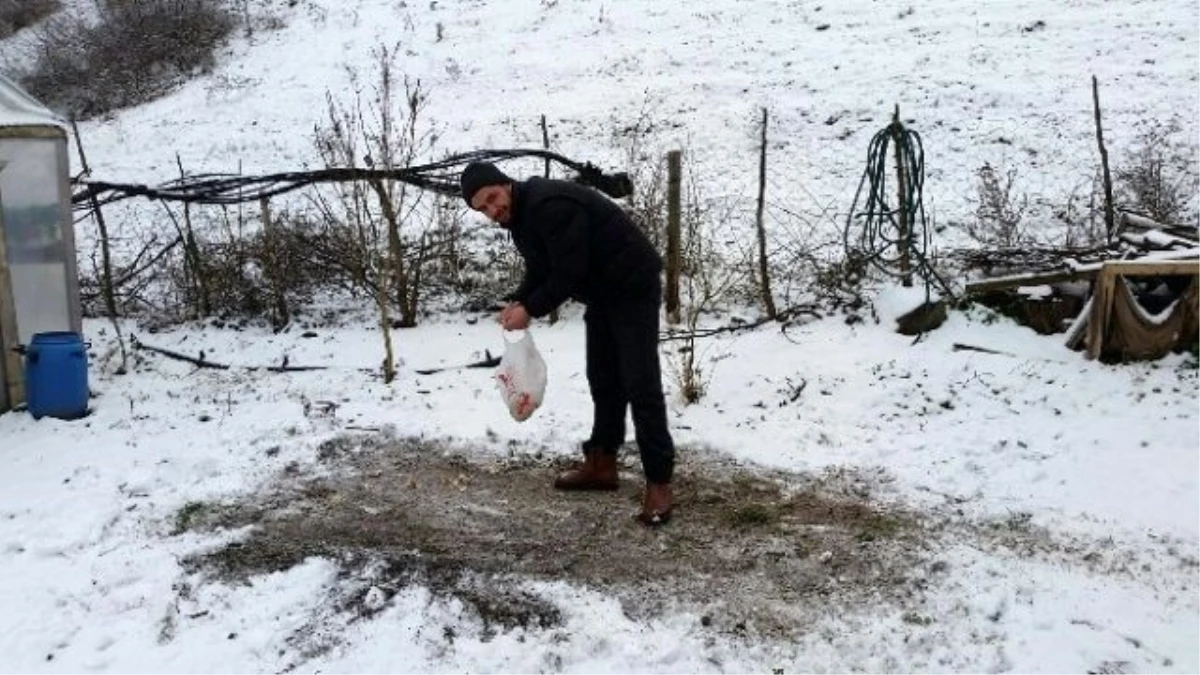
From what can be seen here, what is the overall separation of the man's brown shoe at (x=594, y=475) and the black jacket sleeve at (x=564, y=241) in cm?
112

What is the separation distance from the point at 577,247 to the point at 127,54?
18.8 meters

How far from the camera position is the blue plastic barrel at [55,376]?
19.4 ft

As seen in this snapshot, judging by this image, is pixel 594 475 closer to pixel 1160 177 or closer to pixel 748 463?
pixel 748 463

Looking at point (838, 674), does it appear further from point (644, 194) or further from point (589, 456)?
point (644, 194)

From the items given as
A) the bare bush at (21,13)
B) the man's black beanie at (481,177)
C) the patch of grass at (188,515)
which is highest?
the bare bush at (21,13)

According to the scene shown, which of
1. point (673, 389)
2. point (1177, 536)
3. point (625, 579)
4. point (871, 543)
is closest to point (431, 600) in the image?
point (625, 579)

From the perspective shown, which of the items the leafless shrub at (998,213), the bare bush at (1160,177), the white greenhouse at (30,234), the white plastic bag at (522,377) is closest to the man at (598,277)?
the white plastic bag at (522,377)

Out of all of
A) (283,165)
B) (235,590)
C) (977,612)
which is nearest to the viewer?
(977,612)

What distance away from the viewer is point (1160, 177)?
9383mm

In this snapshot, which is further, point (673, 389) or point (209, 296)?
point (209, 296)

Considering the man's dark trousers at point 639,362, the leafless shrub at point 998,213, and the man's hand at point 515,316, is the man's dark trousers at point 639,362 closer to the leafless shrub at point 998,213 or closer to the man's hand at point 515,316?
the man's hand at point 515,316

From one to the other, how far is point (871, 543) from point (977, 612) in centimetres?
66

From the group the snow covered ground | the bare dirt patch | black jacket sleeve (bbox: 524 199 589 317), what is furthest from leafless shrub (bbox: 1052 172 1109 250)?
black jacket sleeve (bbox: 524 199 589 317)

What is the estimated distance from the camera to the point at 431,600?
3.73 m
